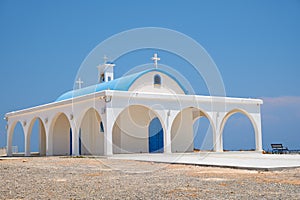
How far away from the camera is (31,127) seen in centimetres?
2566

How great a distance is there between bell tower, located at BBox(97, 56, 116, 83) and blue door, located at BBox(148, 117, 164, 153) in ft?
20.0

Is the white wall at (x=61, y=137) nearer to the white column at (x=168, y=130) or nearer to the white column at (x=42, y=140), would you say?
the white column at (x=42, y=140)

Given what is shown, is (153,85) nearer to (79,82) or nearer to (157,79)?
(157,79)

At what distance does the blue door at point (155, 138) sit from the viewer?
74.7 ft

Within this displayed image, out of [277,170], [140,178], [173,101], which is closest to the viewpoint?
[140,178]

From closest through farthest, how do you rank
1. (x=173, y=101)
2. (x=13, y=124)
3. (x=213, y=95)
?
(x=173, y=101), (x=213, y=95), (x=13, y=124)

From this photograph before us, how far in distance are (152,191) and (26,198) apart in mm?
2161

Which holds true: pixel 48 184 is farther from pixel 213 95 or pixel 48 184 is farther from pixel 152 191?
pixel 213 95

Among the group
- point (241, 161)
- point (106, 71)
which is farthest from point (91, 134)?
point (241, 161)

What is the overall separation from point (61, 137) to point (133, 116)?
523 cm

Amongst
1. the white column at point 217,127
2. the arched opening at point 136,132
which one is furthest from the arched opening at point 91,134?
the white column at point 217,127

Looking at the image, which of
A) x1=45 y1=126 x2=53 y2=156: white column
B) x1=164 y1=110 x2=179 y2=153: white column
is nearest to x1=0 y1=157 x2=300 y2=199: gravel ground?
x1=164 y1=110 x2=179 y2=153: white column

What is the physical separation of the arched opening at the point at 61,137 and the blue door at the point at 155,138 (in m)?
5.40

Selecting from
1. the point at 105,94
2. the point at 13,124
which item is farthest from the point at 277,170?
the point at 13,124
